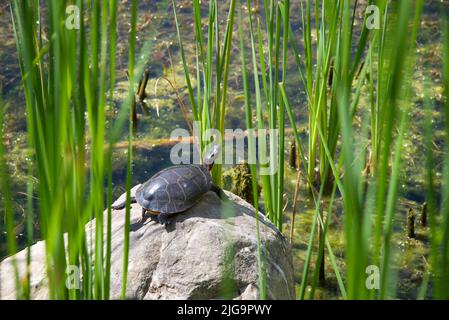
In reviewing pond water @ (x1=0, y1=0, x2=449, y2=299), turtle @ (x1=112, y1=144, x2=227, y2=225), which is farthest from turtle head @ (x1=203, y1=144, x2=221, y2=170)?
pond water @ (x1=0, y1=0, x2=449, y2=299)

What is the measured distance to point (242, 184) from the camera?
3.02 meters

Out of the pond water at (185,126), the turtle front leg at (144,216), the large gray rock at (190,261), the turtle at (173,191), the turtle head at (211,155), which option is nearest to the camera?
the large gray rock at (190,261)

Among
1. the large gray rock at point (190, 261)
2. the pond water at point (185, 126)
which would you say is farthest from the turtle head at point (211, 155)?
the pond water at point (185, 126)

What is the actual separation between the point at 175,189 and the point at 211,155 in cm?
30

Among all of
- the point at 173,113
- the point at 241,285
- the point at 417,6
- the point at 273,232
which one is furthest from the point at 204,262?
the point at 173,113

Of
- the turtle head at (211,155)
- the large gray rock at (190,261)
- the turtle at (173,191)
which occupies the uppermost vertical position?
the turtle head at (211,155)

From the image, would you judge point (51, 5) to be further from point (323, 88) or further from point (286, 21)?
point (323, 88)

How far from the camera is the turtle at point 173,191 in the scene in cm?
224

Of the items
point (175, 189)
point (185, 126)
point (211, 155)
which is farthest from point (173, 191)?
point (185, 126)

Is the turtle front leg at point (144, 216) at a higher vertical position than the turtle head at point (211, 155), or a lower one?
lower

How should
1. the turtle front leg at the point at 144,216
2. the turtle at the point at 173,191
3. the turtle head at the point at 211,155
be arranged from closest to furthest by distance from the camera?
the turtle at the point at 173,191
the turtle front leg at the point at 144,216
the turtle head at the point at 211,155

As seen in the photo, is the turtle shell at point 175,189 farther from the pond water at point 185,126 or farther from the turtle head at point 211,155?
the pond water at point 185,126

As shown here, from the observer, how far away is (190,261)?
2047mm
